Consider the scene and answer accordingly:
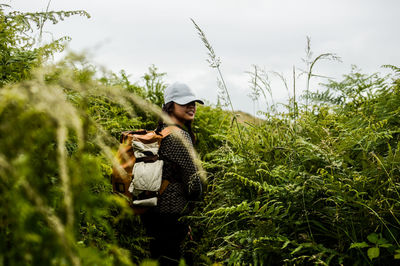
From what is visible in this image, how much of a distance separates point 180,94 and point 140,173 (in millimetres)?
1205

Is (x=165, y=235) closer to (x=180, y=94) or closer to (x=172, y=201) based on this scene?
(x=172, y=201)

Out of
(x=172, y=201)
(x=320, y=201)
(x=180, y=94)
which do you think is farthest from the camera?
(x=180, y=94)

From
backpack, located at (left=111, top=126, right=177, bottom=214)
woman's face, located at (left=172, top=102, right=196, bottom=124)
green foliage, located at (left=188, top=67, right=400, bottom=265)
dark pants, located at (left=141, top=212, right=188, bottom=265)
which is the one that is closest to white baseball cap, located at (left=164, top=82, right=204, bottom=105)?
woman's face, located at (left=172, top=102, right=196, bottom=124)

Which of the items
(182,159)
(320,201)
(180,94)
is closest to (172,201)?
(182,159)

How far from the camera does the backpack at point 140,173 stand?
2.96 m

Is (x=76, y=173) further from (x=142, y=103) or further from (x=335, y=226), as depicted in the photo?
(x=335, y=226)

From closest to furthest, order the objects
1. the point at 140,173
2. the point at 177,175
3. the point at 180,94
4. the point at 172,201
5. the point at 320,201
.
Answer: the point at 320,201 < the point at 140,173 < the point at 172,201 < the point at 177,175 < the point at 180,94

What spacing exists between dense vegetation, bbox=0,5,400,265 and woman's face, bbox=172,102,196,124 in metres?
0.66

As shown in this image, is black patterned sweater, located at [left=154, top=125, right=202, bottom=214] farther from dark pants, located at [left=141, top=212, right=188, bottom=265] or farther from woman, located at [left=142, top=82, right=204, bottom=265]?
dark pants, located at [left=141, top=212, right=188, bottom=265]

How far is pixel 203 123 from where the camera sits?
537 cm

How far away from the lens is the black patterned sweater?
10.6 ft

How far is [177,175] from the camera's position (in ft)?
11.0

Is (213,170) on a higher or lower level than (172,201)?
lower

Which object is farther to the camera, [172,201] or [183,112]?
[183,112]
